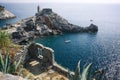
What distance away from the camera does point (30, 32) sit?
258 ft

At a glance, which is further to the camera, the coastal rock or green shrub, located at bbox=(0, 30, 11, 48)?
the coastal rock

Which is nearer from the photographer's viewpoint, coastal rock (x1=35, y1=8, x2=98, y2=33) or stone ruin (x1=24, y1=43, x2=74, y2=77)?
stone ruin (x1=24, y1=43, x2=74, y2=77)

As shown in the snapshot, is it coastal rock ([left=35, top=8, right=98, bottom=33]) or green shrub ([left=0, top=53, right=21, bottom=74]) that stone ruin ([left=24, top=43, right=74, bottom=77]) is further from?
coastal rock ([left=35, top=8, right=98, bottom=33])

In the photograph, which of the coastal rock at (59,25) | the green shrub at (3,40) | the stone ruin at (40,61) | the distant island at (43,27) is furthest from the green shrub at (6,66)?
the coastal rock at (59,25)

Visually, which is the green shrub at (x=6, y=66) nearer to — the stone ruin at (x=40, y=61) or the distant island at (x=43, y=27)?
the stone ruin at (x=40, y=61)

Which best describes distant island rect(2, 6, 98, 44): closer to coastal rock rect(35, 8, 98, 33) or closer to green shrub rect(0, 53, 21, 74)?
coastal rock rect(35, 8, 98, 33)

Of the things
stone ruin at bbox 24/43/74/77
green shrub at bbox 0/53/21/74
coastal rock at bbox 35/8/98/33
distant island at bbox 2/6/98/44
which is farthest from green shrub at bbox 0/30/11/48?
coastal rock at bbox 35/8/98/33

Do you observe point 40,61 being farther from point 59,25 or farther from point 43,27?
point 59,25

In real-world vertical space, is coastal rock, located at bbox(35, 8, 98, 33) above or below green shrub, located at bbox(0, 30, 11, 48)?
below

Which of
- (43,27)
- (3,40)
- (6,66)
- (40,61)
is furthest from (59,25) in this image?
(6,66)

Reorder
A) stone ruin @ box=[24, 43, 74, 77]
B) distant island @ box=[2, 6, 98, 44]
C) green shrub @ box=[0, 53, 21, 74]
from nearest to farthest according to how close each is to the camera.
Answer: green shrub @ box=[0, 53, 21, 74]
stone ruin @ box=[24, 43, 74, 77]
distant island @ box=[2, 6, 98, 44]

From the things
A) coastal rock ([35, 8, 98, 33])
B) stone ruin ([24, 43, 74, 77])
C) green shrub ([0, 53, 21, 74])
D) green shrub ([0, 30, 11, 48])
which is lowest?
coastal rock ([35, 8, 98, 33])

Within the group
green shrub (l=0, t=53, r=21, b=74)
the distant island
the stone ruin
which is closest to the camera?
green shrub (l=0, t=53, r=21, b=74)

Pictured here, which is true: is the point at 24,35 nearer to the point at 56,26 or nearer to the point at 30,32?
the point at 30,32
